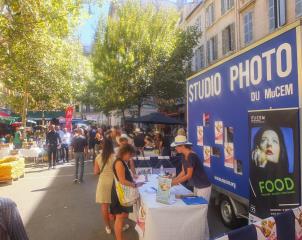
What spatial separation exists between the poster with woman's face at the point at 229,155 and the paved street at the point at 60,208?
1.36m

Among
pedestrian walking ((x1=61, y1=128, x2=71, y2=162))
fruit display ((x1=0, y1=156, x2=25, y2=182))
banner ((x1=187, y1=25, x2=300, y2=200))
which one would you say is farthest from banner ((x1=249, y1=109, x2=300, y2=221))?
pedestrian walking ((x1=61, y1=128, x2=71, y2=162))

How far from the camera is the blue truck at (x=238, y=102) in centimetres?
437

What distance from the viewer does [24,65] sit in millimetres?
14844

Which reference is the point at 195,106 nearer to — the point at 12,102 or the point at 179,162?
the point at 179,162

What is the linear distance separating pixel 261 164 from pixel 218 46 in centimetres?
1847

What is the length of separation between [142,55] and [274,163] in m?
17.6

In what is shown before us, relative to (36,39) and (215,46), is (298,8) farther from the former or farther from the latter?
(36,39)

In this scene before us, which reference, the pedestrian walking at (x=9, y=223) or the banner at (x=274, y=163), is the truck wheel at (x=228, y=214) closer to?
the banner at (x=274, y=163)

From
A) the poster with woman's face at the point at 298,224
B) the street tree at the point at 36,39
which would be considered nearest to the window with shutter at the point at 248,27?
the street tree at the point at 36,39

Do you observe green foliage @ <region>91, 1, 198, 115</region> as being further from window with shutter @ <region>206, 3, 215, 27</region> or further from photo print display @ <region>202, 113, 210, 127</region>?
photo print display @ <region>202, 113, 210, 127</region>

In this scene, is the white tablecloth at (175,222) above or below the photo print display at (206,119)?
below

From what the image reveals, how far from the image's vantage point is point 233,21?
1955 cm

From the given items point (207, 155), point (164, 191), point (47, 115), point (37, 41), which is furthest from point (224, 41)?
point (47, 115)

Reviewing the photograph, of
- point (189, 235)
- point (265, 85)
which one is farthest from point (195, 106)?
point (189, 235)
